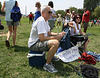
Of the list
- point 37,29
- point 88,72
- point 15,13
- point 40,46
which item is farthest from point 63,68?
point 15,13

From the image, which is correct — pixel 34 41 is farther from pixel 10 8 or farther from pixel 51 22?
pixel 51 22

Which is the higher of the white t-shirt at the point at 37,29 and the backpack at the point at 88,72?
the white t-shirt at the point at 37,29

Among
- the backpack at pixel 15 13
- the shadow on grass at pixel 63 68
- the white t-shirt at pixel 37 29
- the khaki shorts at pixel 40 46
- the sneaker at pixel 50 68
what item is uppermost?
the backpack at pixel 15 13

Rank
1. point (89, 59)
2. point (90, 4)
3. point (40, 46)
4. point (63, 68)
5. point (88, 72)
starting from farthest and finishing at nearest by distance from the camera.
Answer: point (90, 4) < point (89, 59) < point (63, 68) < point (40, 46) < point (88, 72)

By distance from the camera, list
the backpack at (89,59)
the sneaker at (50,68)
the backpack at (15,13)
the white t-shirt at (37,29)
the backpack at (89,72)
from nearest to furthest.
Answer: the backpack at (89,72) < the white t-shirt at (37,29) < the sneaker at (50,68) < the backpack at (89,59) < the backpack at (15,13)

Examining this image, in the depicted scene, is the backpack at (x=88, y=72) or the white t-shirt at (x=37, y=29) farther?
the white t-shirt at (x=37, y=29)

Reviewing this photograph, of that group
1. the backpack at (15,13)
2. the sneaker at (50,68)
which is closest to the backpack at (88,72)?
the sneaker at (50,68)

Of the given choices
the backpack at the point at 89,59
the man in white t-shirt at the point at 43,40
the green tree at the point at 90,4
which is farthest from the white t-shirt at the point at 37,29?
the green tree at the point at 90,4

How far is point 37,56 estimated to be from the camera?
2754mm

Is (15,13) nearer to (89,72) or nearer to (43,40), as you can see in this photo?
(43,40)

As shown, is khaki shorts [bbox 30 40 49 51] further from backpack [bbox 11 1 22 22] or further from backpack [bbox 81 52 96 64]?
backpack [bbox 11 1 22 22]

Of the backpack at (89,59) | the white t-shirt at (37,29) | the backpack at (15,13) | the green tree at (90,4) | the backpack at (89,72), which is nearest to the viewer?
the backpack at (89,72)

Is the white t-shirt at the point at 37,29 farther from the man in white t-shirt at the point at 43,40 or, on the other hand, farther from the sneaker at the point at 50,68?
the sneaker at the point at 50,68

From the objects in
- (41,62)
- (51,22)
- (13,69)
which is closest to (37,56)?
(41,62)
